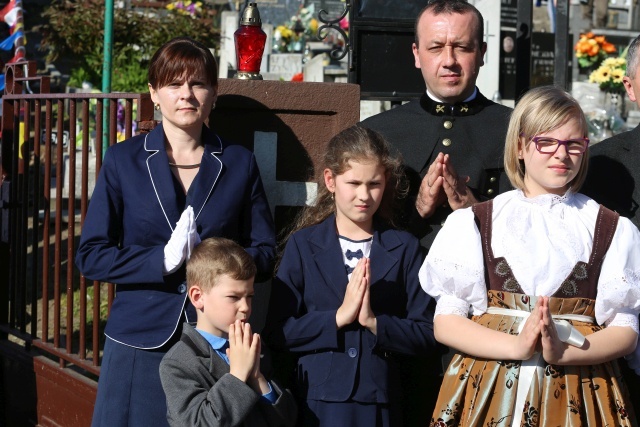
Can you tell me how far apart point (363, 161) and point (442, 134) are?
1.99ft

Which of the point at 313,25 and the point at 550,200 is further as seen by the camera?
the point at 313,25

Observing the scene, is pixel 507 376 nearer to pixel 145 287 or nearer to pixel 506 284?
pixel 506 284

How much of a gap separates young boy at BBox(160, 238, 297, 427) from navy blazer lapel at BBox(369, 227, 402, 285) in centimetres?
43

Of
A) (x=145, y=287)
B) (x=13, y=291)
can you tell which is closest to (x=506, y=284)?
(x=145, y=287)

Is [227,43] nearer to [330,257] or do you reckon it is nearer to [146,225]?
[146,225]

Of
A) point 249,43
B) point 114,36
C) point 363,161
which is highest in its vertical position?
point 114,36

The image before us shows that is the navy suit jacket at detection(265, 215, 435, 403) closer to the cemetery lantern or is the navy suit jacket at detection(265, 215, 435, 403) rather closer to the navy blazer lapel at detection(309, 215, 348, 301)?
the navy blazer lapel at detection(309, 215, 348, 301)

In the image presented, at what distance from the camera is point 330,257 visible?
343 centimetres

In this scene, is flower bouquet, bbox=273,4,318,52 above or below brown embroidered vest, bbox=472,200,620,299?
above

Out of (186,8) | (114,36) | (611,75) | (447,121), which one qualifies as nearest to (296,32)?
(186,8)

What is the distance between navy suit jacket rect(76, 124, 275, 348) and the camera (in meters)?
3.44

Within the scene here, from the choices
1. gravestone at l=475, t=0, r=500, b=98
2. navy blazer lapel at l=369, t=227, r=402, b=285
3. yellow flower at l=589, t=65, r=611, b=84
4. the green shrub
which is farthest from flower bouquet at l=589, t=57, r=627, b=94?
navy blazer lapel at l=369, t=227, r=402, b=285

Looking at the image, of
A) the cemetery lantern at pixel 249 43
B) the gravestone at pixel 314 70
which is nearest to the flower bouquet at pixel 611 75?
the gravestone at pixel 314 70

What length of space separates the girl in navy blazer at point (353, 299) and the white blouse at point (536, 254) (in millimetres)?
226
